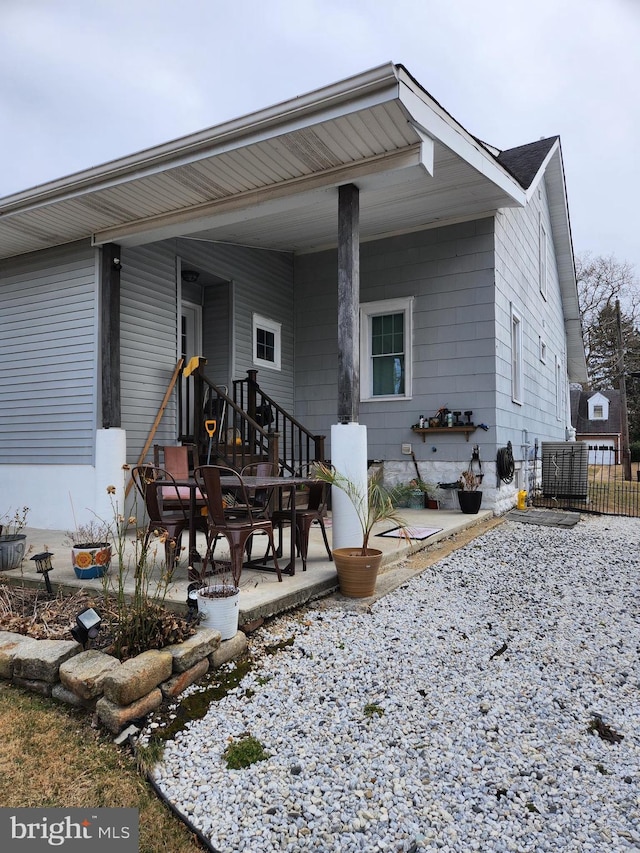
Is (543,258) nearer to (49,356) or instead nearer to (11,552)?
(49,356)

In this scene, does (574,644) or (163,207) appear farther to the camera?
(163,207)

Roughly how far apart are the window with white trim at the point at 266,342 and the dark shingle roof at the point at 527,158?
4124 millimetres

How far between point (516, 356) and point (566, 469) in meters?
2.00

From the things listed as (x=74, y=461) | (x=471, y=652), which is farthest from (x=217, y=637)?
(x=74, y=461)

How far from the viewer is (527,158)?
30.2ft

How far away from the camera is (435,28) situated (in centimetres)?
632

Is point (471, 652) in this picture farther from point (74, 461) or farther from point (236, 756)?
point (74, 461)

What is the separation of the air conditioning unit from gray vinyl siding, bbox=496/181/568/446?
0.54m

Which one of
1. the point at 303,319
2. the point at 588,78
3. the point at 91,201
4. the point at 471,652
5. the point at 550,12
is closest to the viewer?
the point at 471,652

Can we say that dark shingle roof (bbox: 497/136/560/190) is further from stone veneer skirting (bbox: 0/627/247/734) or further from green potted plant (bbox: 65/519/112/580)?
stone veneer skirting (bbox: 0/627/247/734)

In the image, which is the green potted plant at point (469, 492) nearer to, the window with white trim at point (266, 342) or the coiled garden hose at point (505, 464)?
the coiled garden hose at point (505, 464)

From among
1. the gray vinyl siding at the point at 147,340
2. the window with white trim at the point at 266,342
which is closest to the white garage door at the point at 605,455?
the window with white trim at the point at 266,342

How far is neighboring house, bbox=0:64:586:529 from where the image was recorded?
166 inches

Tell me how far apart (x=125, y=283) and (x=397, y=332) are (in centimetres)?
378
